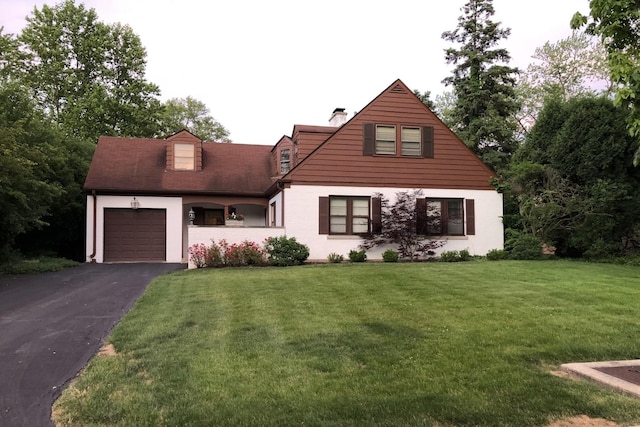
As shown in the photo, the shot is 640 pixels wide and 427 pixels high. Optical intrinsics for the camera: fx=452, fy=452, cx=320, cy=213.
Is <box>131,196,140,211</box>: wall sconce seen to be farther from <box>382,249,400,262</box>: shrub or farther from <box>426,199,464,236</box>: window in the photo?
<box>426,199,464,236</box>: window

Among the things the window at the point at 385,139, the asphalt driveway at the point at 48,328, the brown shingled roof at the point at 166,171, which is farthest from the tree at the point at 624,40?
the brown shingled roof at the point at 166,171

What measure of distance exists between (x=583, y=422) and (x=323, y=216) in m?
13.4

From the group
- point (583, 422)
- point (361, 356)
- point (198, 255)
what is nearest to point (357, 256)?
point (198, 255)

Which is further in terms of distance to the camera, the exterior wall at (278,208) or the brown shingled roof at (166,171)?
the brown shingled roof at (166,171)

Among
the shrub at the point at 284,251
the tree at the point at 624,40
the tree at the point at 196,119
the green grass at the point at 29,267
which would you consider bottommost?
the green grass at the point at 29,267

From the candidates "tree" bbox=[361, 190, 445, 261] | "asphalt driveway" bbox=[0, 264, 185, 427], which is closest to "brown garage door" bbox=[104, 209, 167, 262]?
"asphalt driveway" bbox=[0, 264, 185, 427]

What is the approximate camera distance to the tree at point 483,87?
84.0 feet

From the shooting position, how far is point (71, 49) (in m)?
32.4

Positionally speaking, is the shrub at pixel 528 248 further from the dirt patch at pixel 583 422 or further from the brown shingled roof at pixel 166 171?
the dirt patch at pixel 583 422

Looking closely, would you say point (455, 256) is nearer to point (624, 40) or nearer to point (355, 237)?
point (355, 237)

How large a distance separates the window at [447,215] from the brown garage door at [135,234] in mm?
10955

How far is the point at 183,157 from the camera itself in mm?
20422

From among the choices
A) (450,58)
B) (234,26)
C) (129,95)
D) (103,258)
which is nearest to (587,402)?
(234,26)

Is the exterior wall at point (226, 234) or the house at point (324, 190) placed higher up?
the house at point (324, 190)
